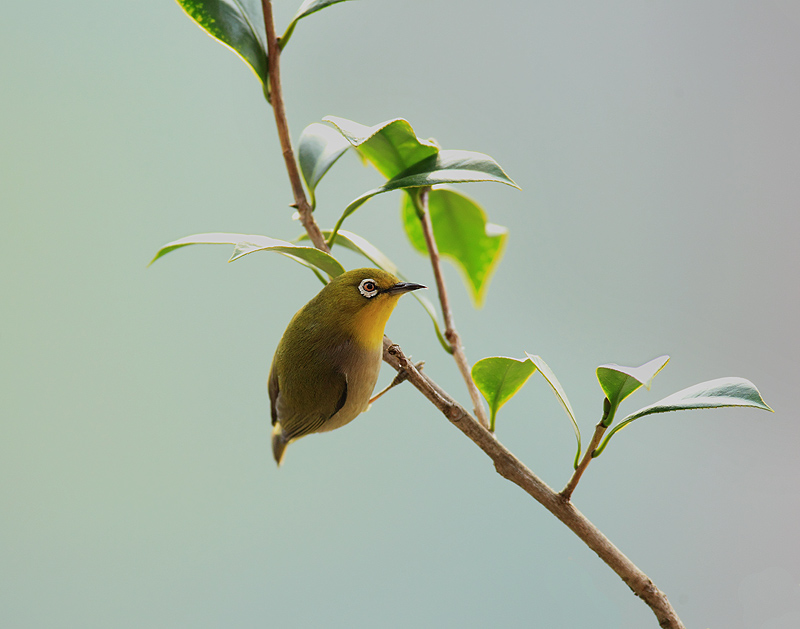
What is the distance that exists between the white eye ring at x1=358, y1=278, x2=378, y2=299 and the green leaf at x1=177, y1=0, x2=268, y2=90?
0.34 metres

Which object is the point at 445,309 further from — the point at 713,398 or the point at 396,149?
the point at 713,398

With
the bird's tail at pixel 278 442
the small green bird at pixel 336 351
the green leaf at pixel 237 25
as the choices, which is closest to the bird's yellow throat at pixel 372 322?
the small green bird at pixel 336 351

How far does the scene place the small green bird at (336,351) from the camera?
805 millimetres

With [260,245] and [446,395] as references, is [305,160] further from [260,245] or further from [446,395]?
[446,395]

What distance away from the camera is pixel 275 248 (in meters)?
0.69

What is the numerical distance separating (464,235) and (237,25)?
0.54 m

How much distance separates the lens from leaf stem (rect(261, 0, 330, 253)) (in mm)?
852

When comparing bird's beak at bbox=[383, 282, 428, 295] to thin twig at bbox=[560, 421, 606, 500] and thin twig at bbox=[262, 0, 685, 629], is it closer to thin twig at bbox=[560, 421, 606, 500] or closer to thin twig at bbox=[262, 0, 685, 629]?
thin twig at bbox=[262, 0, 685, 629]

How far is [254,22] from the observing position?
0.89m

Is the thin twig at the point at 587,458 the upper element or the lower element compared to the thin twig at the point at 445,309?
lower

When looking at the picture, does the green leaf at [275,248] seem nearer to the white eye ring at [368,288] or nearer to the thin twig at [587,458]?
the white eye ring at [368,288]

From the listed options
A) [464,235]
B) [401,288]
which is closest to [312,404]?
[401,288]

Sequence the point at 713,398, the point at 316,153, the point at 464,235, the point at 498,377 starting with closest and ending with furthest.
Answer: the point at 713,398 → the point at 498,377 → the point at 316,153 → the point at 464,235

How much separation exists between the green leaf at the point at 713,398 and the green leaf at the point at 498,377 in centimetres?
13
